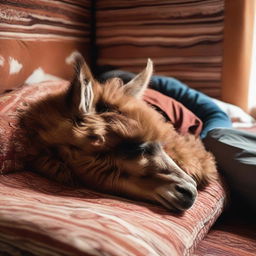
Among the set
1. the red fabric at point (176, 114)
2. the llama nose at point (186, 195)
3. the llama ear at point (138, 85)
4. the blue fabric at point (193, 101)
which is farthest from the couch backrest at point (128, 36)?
the llama nose at point (186, 195)

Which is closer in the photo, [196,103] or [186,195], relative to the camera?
[186,195]

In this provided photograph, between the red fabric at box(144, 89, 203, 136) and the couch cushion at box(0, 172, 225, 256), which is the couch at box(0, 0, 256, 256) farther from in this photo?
the red fabric at box(144, 89, 203, 136)

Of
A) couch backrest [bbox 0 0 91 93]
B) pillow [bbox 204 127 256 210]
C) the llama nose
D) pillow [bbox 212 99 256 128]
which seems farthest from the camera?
pillow [bbox 212 99 256 128]

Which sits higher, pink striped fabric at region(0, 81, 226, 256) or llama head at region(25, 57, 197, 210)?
llama head at region(25, 57, 197, 210)

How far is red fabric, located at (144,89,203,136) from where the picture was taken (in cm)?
165

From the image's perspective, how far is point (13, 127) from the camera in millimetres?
1153

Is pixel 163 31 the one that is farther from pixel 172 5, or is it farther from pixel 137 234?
pixel 137 234

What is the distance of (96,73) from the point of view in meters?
2.98

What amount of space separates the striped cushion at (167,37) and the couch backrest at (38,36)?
0.22 m

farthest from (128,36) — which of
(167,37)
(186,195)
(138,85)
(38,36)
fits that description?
(186,195)

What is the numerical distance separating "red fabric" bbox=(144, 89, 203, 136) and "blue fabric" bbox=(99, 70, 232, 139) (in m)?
0.10

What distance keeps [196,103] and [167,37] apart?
0.82 metres

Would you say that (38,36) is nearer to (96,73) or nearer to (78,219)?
(96,73)

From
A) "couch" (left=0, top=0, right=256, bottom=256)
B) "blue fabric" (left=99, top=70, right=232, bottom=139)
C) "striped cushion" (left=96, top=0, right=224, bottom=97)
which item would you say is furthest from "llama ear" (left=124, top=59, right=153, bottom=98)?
"striped cushion" (left=96, top=0, right=224, bottom=97)
